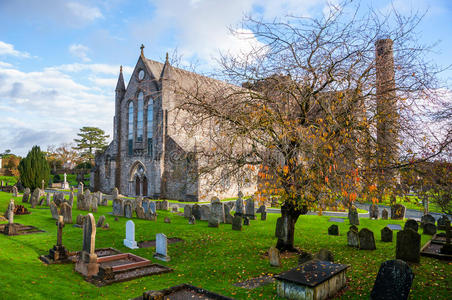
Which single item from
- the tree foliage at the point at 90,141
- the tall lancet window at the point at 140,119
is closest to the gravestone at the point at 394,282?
the tall lancet window at the point at 140,119

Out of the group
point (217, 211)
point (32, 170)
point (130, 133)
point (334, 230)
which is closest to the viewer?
point (334, 230)

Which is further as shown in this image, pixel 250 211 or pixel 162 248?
pixel 250 211

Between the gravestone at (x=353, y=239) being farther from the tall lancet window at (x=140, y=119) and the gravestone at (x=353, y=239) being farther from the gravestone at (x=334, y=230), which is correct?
the tall lancet window at (x=140, y=119)

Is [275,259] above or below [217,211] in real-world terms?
below

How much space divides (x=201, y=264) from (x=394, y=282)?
5.44 m

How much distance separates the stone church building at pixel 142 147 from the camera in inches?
1201

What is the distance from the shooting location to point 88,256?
8227 millimetres

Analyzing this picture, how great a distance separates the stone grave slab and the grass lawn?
0.28 meters

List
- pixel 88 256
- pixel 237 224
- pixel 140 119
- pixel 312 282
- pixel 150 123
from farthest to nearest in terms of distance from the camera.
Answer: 1. pixel 140 119
2. pixel 150 123
3. pixel 237 224
4. pixel 88 256
5. pixel 312 282

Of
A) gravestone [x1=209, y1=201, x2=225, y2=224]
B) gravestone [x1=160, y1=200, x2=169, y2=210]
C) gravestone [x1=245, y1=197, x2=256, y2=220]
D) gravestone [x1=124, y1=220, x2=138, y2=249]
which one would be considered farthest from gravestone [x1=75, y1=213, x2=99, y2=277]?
gravestone [x1=160, y1=200, x2=169, y2=210]

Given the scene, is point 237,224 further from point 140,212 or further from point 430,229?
point 430,229

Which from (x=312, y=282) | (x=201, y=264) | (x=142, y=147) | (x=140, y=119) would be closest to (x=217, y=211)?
(x=201, y=264)

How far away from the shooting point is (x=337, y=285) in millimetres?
6766

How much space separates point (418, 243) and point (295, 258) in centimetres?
350
